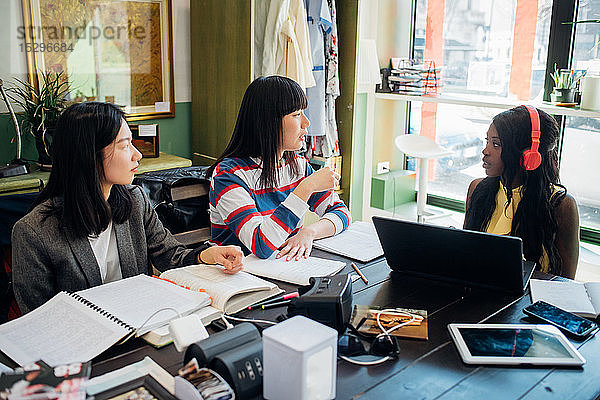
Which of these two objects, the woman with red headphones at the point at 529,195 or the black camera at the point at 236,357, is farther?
the woman with red headphones at the point at 529,195

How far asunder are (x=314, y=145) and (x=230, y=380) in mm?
2967

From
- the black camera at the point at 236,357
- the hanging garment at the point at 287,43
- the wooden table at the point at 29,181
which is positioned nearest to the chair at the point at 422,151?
the hanging garment at the point at 287,43

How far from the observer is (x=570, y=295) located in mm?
1647

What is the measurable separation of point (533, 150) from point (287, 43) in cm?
191

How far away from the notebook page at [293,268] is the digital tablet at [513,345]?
46 centimetres

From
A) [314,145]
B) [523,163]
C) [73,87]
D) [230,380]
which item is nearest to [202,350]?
[230,380]

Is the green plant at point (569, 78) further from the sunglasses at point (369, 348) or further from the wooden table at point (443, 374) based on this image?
the sunglasses at point (369, 348)

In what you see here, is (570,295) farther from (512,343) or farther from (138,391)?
(138,391)

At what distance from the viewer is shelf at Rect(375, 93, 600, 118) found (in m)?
3.40

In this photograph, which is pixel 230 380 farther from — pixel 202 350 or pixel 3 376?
pixel 3 376

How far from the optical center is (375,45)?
4.18 meters

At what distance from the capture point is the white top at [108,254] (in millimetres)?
1772

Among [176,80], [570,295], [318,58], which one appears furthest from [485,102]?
[570,295]

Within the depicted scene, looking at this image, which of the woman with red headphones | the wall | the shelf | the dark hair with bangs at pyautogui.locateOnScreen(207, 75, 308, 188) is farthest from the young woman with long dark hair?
the shelf
